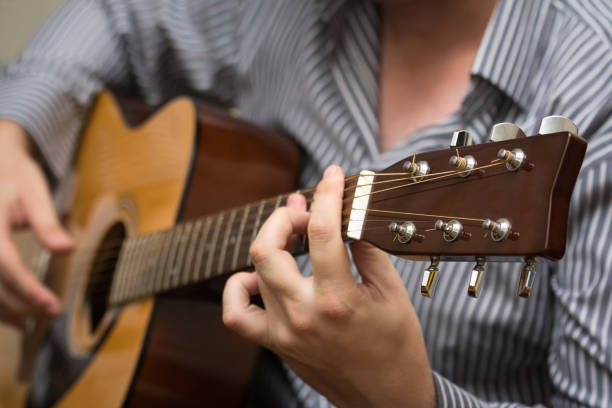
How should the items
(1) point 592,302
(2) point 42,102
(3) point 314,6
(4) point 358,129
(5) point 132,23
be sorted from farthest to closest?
(5) point 132,23
(2) point 42,102
(3) point 314,6
(4) point 358,129
(1) point 592,302

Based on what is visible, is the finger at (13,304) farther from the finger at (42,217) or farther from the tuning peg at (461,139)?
the tuning peg at (461,139)

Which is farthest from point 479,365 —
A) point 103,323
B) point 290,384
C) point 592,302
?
point 103,323

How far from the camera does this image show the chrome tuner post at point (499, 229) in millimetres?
441

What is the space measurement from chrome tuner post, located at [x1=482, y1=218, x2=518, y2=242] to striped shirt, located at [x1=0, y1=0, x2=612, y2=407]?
0.24 metres

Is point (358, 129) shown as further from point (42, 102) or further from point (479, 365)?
point (42, 102)

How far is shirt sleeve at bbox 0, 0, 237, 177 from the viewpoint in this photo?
1.21 m

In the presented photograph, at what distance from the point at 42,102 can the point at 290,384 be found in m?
0.71

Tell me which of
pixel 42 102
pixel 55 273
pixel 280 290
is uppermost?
pixel 280 290

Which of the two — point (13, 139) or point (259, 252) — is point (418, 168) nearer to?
point (259, 252)

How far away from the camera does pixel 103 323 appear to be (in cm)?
96

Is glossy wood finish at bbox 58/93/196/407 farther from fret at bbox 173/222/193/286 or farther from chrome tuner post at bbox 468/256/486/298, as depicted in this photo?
chrome tuner post at bbox 468/256/486/298

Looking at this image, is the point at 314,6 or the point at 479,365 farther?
the point at 314,6

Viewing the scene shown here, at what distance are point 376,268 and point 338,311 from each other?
6 cm

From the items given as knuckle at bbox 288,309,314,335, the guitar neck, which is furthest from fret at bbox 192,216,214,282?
knuckle at bbox 288,309,314,335
